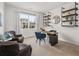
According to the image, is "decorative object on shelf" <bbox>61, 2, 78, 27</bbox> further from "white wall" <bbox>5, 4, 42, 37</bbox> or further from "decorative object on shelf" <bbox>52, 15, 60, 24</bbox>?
"white wall" <bbox>5, 4, 42, 37</bbox>

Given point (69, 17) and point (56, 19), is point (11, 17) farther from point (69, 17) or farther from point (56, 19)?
point (69, 17)

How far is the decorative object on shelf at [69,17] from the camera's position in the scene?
448cm

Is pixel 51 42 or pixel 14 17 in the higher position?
pixel 14 17

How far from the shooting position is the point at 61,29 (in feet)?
18.5

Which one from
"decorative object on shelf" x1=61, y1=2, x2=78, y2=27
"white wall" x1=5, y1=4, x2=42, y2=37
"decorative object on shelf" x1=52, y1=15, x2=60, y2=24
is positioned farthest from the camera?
"decorative object on shelf" x1=52, y1=15, x2=60, y2=24

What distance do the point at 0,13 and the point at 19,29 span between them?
2.20m

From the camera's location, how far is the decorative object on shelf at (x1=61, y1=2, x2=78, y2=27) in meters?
4.48

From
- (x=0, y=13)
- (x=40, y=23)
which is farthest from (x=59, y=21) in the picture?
(x=0, y=13)

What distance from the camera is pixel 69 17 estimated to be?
486cm

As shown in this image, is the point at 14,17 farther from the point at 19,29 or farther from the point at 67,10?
the point at 67,10

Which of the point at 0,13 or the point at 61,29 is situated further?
the point at 61,29

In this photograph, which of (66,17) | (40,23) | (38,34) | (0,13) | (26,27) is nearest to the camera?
(0,13)

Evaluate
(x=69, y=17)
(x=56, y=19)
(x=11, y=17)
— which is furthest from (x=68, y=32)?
(x=11, y=17)

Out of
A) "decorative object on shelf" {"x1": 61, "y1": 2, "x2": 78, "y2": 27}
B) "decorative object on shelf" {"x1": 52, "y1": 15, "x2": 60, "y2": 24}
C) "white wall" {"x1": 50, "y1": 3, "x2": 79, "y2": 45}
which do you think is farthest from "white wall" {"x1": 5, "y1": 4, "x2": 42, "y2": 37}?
"decorative object on shelf" {"x1": 61, "y1": 2, "x2": 78, "y2": 27}
